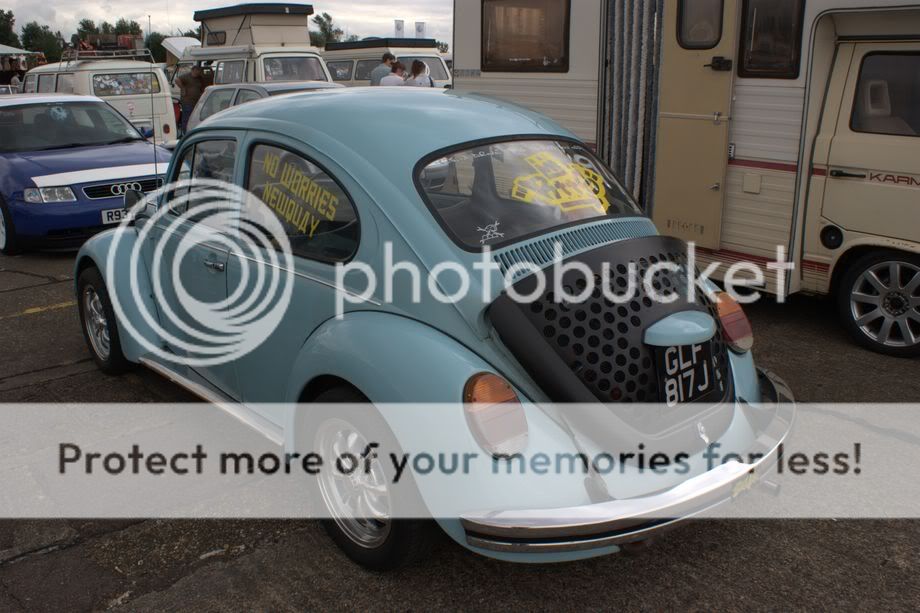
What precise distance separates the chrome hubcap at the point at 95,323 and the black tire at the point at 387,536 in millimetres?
2592

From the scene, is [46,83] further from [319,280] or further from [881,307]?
[881,307]

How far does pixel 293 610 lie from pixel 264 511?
74cm

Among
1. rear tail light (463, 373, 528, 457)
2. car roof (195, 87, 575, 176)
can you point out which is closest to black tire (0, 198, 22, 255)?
car roof (195, 87, 575, 176)

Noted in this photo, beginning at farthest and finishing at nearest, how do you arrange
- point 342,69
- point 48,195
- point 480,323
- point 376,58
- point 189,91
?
point 342,69 → point 376,58 → point 189,91 → point 48,195 → point 480,323

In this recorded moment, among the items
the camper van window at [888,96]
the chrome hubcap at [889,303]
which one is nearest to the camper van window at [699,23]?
the camper van window at [888,96]

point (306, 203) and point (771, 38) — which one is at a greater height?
point (771, 38)

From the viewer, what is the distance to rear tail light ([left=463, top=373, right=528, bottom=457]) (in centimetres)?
276

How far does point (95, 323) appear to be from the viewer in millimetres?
5418

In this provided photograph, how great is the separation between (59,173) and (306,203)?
6200 mm

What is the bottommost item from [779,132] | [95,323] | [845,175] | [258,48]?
[95,323]

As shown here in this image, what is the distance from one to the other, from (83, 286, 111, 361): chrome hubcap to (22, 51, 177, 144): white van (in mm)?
9069

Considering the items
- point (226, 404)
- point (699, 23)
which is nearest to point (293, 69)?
point (699, 23)

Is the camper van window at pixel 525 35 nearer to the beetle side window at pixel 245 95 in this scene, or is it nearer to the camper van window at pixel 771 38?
the camper van window at pixel 771 38

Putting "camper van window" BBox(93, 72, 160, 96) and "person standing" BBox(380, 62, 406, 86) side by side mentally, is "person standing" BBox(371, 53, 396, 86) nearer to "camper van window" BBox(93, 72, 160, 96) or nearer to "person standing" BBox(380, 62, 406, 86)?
"person standing" BBox(380, 62, 406, 86)
